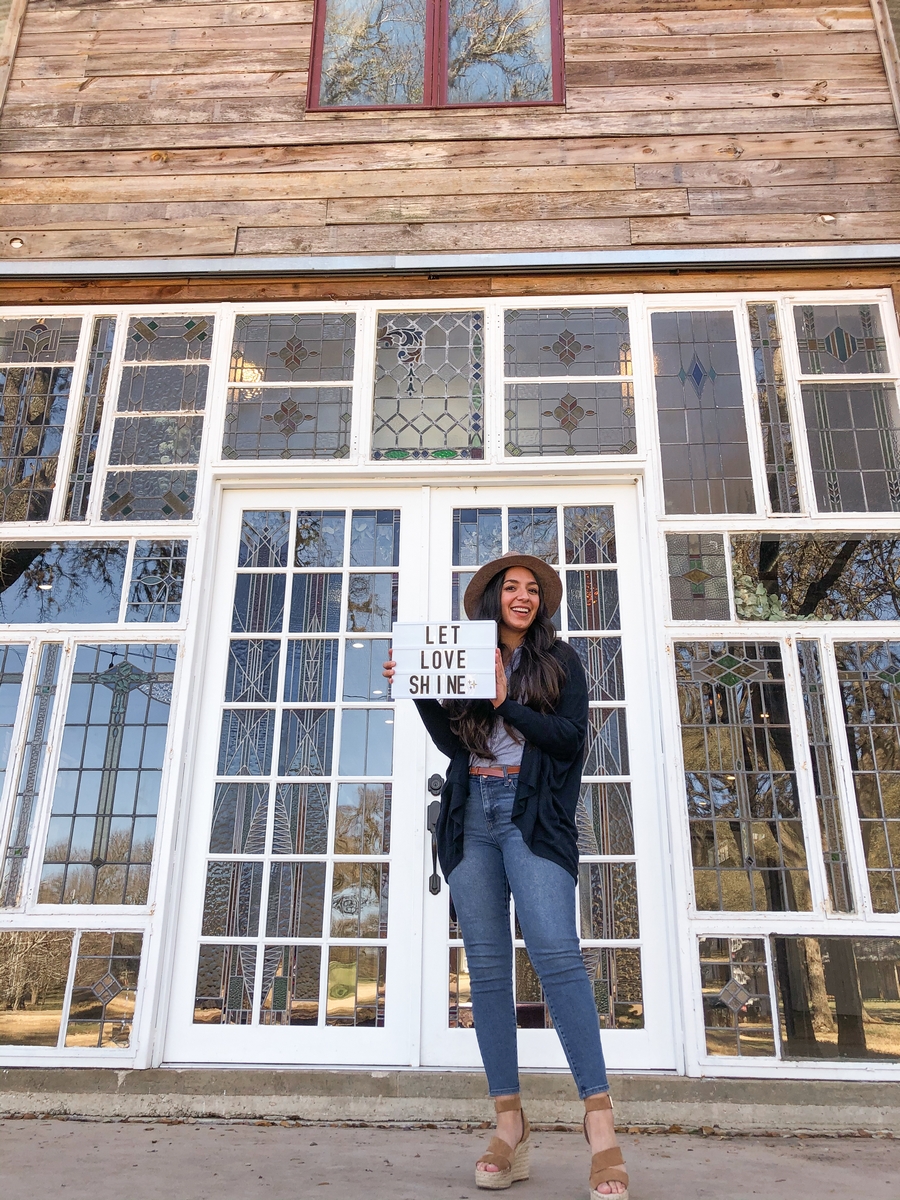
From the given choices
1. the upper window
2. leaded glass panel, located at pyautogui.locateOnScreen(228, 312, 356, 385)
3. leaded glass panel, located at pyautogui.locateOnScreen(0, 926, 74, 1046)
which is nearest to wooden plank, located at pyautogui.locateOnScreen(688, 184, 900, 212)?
the upper window

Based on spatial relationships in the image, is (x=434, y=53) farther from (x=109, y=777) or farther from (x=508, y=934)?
(x=508, y=934)

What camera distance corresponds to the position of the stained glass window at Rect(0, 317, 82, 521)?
4.14m

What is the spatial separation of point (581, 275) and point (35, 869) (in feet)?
11.4

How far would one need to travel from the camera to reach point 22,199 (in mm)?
4602

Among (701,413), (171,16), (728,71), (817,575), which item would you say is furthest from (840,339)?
(171,16)

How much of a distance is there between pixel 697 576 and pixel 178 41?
3.87 meters

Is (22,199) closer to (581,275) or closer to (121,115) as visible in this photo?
(121,115)

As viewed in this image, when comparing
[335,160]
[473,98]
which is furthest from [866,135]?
[335,160]

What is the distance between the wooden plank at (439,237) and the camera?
4.35 meters

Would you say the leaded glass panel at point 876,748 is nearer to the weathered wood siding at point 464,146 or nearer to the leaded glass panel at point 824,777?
the leaded glass panel at point 824,777

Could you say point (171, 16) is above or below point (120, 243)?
above

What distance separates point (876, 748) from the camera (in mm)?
3613

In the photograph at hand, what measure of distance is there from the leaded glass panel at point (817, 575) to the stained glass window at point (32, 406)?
10.0 ft

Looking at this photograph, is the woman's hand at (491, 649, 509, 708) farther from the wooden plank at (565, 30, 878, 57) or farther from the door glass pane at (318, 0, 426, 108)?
the wooden plank at (565, 30, 878, 57)
